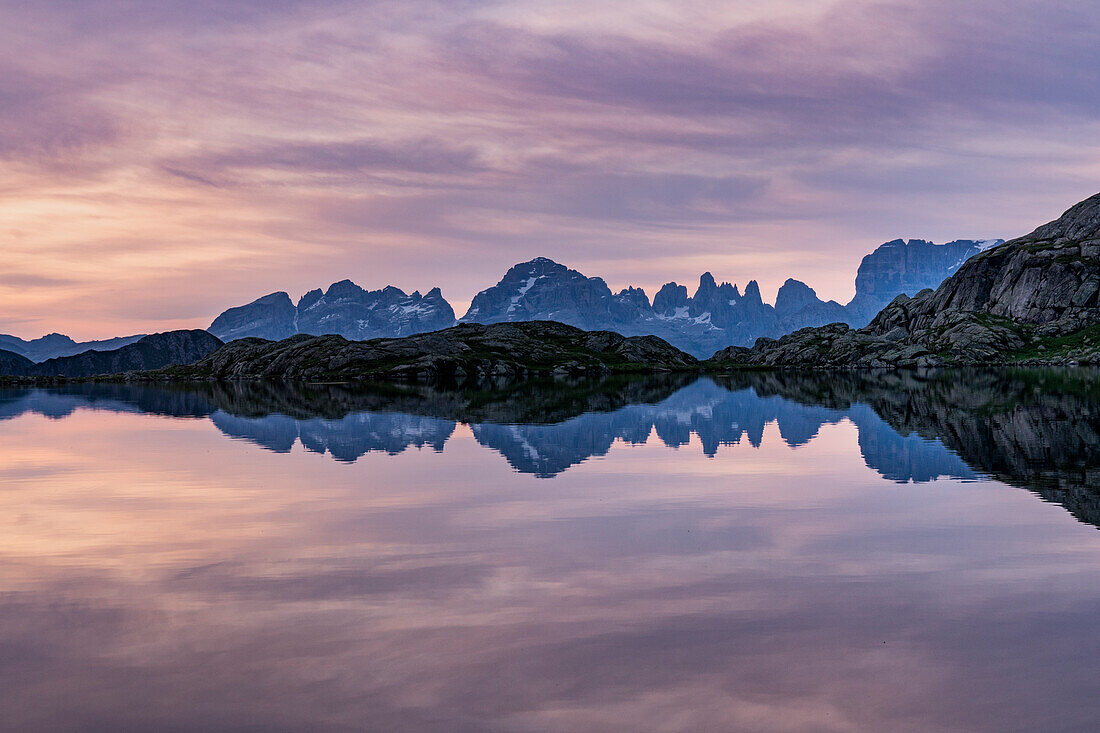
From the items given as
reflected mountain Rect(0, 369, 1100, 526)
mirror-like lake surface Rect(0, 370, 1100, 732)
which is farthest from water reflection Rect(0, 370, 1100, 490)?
mirror-like lake surface Rect(0, 370, 1100, 732)

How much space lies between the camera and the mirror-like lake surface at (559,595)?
634 inches

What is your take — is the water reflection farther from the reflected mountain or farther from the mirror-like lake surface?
the mirror-like lake surface

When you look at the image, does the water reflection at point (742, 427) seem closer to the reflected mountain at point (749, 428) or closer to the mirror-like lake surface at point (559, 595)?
the reflected mountain at point (749, 428)

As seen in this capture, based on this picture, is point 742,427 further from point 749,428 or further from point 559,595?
point 559,595

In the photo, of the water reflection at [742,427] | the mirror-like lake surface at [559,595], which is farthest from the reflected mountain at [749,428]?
the mirror-like lake surface at [559,595]

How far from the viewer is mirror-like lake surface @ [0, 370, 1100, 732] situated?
1611cm

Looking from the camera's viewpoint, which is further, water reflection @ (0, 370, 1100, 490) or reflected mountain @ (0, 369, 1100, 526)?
water reflection @ (0, 370, 1100, 490)

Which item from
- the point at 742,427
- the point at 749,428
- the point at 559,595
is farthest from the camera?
the point at 742,427

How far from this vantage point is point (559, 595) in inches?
915

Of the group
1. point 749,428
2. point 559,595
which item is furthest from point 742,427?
point 559,595

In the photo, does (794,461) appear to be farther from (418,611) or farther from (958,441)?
(418,611)

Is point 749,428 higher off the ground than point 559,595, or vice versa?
point 749,428

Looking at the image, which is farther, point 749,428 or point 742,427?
point 742,427

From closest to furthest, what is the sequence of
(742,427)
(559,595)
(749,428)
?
1. (559,595)
2. (749,428)
3. (742,427)
